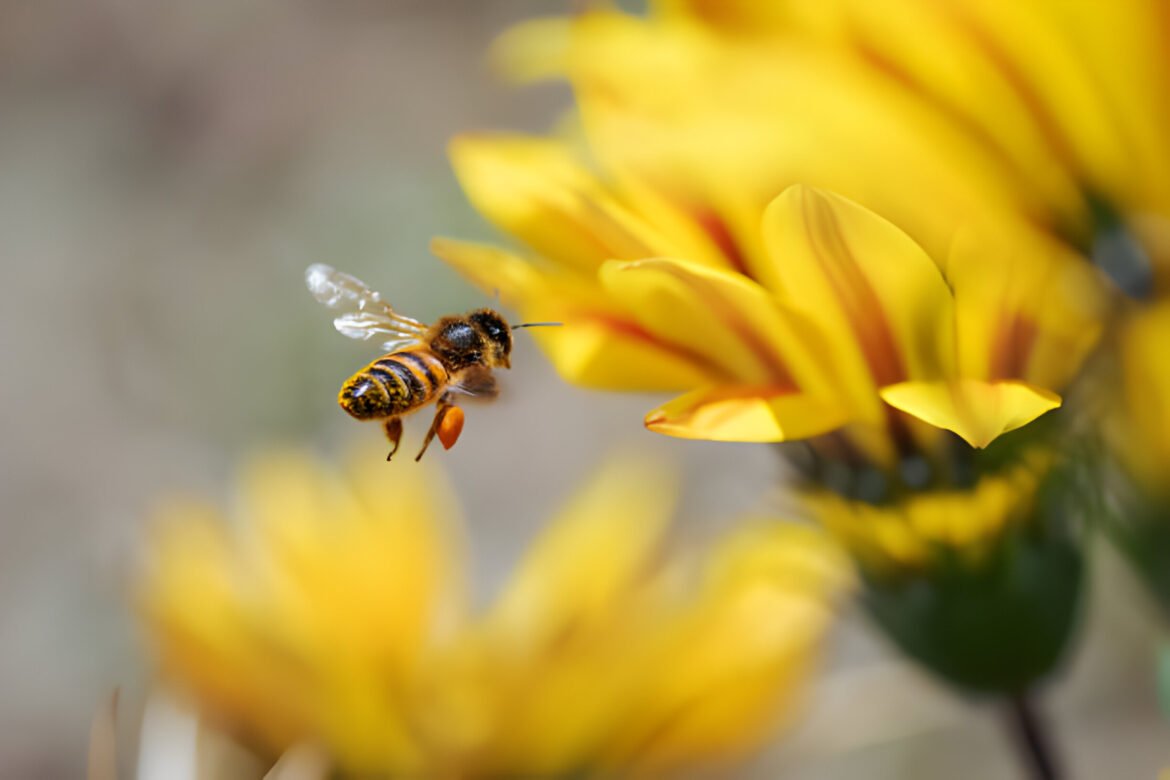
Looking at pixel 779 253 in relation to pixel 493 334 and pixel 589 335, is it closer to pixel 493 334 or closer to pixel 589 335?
pixel 589 335

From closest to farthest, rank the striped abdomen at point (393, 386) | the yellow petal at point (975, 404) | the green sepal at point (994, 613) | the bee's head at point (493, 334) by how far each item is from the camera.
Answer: the yellow petal at point (975, 404) → the green sepal at point (994, 613) → the striped abdomen at point (393, 386) → the bee's head at point (493, 334)

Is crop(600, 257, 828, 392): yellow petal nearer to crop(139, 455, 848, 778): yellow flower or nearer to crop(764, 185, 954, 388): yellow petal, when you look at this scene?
crop(764, 185, 954, 388): yellow petal

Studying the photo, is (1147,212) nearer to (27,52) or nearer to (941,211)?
(941,211)

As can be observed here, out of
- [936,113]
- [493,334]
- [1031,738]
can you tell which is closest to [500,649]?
[493,334]

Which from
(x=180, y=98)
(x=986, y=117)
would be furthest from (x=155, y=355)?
(x=986, y=117)

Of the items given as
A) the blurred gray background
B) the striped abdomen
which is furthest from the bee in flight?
the blurred gray background

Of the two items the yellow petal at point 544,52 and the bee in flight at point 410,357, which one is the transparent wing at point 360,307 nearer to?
the bee in flight at point 410,357

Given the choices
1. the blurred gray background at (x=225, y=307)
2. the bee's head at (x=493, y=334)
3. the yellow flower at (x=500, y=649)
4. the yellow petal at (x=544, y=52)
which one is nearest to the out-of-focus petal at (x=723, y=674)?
the yellow flower at (x=500, y=649)
